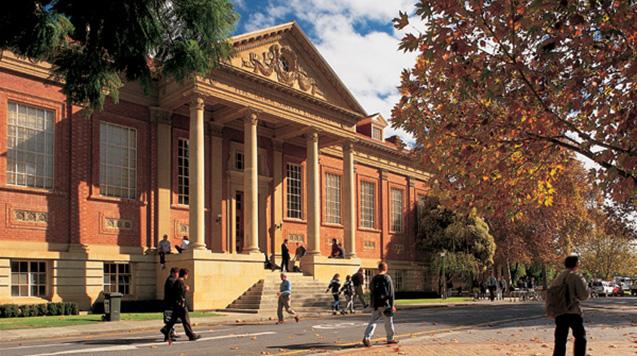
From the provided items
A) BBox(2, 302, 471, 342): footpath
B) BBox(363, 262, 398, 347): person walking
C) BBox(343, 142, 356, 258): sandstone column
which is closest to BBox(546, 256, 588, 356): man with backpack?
BBox(363, 262, 398, 347): person walking

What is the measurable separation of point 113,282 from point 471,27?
67.3 ft

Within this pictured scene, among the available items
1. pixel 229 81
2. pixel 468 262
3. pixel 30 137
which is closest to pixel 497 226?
pixel 468 262

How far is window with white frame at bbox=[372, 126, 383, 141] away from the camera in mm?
42469

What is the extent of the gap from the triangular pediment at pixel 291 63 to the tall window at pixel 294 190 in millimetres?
4402

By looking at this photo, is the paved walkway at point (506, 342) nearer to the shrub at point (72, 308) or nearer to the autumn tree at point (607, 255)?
the shrub at point (72, 308)

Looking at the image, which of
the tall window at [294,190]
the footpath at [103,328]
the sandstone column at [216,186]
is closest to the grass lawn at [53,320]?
the footpath at [103,328]

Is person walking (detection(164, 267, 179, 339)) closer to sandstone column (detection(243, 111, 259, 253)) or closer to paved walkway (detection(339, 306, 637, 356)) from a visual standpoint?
paved walkway (detection(339, 306, 637, 356))

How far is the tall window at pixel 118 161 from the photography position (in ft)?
83.7

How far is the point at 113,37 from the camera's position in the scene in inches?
413

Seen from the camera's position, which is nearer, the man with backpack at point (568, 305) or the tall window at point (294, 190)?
the man with backpack at point (568, 305)

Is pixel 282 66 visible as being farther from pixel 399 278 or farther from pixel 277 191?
pixel 399 278

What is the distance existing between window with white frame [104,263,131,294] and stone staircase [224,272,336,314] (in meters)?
4.21

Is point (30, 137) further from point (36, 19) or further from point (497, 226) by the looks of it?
point (497, 226)

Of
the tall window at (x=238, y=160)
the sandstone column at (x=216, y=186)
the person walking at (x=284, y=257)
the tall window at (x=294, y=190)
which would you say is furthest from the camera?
the tall window at (x=294, y=190)
